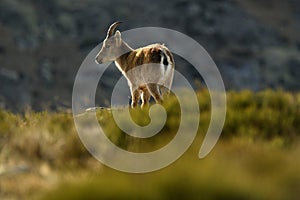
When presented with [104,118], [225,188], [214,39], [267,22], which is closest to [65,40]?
[214,39]

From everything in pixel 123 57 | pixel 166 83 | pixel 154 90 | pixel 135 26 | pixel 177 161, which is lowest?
pixel 177 161

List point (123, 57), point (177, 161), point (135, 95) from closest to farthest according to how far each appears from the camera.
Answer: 1. point (177, 161)
2. point (135, 95)
3. point (123, 57)

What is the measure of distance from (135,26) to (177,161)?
55.7 meters

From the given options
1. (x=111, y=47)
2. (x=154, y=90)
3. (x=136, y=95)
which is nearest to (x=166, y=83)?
(x=154, y=90)

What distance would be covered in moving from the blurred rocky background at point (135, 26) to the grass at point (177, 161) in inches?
1762

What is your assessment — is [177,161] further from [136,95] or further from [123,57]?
[123,57]

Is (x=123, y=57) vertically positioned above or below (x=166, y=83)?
above

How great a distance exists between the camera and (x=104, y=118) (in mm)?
9977

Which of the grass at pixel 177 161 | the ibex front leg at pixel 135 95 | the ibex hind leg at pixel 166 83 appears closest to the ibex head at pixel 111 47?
the ibex front leg at pixel 135 95

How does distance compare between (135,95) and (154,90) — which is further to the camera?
(135,95)

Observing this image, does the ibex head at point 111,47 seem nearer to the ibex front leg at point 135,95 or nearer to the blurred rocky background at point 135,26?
the ibex front leg at point 135,95

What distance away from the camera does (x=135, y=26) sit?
62.8 m

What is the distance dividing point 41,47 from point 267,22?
770 inches

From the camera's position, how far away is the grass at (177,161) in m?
6.40
